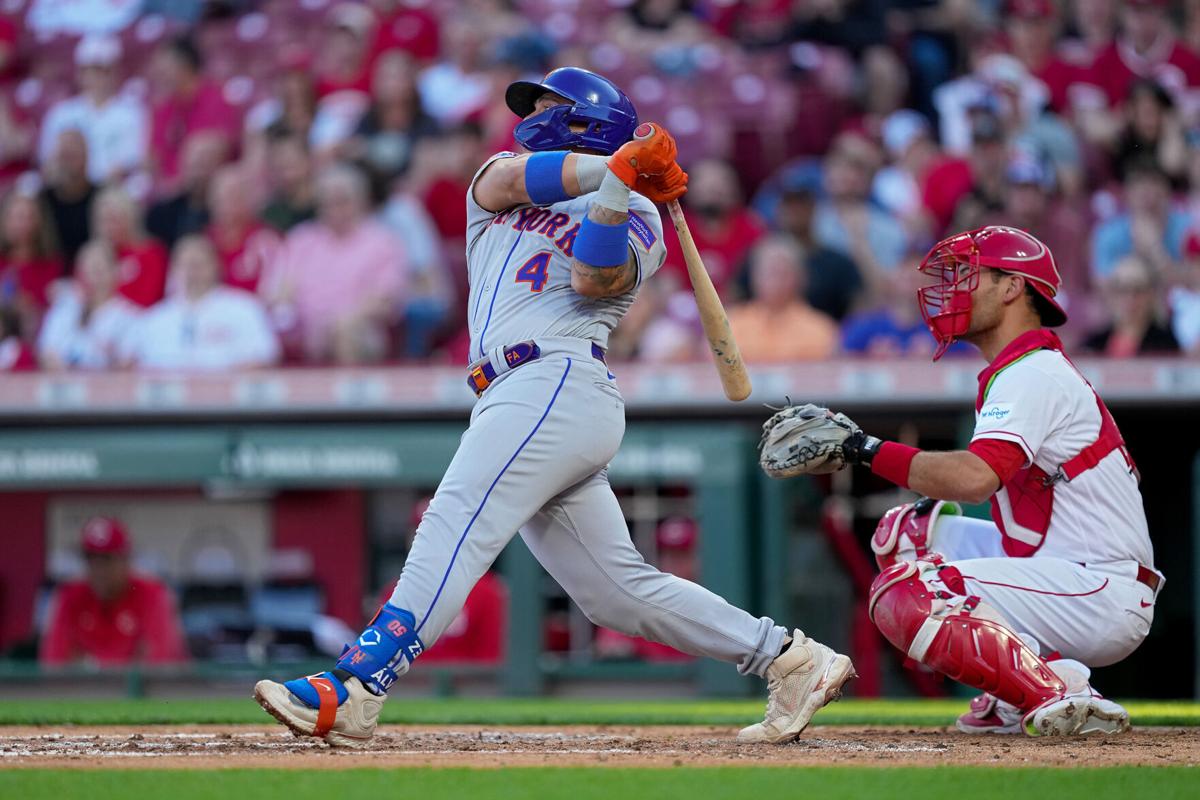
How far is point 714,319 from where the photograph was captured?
3.71m

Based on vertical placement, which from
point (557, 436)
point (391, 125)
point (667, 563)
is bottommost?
point (667, 563)

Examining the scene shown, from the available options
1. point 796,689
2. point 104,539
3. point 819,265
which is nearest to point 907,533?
point 796,689

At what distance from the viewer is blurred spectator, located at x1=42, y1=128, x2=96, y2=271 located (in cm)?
988

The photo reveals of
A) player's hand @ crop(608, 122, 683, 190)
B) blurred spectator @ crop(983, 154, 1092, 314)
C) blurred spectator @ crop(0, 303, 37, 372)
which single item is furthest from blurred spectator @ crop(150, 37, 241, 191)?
player's hand @ crop(608, 122, 683, 190)

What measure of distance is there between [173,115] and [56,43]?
1559 millimetres

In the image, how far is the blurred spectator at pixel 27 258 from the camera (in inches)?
372

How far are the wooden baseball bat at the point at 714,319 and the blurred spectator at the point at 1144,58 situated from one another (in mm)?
6206

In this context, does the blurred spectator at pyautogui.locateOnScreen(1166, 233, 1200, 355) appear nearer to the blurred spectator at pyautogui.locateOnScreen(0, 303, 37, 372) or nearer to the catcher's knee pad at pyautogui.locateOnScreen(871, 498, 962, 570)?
the catcher's knee pad at pyautogui.locateOnScreen(871, 498, 962, 570)

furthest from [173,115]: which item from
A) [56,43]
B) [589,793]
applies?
[589,793]

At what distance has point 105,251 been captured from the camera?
9.52m

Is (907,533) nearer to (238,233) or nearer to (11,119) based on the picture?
(238,233)

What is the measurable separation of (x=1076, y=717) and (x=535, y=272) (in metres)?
1.55

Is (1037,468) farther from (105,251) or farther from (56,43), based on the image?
(56,43)

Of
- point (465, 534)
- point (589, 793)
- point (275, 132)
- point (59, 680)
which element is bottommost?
point (59, 680)
